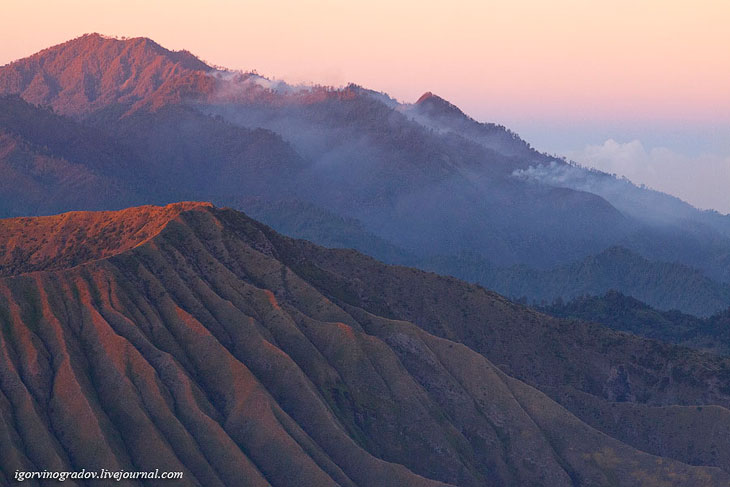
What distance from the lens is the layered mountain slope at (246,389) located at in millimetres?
151375

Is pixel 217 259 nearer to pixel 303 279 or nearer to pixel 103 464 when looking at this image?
pixel 303 279

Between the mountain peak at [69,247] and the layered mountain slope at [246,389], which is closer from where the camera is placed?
the layered mountain slope at [246,389]

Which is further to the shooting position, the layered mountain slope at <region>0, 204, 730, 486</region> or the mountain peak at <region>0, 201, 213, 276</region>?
the mountain peak at <region>0, 201, 213, 276</region>

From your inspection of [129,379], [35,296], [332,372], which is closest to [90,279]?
[35,296]

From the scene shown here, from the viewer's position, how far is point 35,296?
6535 inches

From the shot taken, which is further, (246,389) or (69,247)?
(69,247)

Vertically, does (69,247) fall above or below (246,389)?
above

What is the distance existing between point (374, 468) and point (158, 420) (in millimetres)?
26084

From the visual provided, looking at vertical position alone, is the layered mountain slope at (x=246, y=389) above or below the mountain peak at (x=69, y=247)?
below

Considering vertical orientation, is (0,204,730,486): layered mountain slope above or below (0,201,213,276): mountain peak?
below

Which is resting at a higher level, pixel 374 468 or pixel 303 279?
pixel 303 279

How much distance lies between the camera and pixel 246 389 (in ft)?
539

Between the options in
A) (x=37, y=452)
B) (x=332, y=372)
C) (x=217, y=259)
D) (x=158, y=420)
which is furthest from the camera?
(x=217, y=259)

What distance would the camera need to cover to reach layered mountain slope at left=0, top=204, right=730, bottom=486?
15138cm
